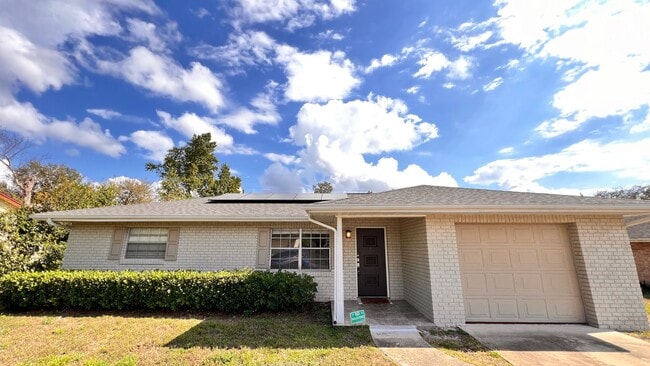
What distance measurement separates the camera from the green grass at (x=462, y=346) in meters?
3.83

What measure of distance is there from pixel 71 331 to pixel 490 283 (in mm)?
8429

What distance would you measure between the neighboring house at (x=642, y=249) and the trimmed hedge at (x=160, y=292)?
45.5ft

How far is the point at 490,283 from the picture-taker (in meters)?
5.79

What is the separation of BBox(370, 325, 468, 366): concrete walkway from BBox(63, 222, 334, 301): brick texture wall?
113 inches

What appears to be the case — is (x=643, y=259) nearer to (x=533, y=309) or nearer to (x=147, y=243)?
(x=533, y=309)

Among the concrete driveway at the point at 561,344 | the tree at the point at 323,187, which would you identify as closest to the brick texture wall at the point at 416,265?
the concrete driveway at the point at 561,344

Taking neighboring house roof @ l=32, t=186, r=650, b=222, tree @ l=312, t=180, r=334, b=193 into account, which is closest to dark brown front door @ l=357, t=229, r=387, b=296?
neighboring house roof @ l=32, t=186, r=650, b=222

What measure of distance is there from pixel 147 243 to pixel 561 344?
10175mm

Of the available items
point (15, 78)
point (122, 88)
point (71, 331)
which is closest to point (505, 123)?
point (71, 331)

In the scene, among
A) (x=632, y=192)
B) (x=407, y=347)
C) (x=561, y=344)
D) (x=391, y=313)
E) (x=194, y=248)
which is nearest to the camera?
(x=407, y=347)

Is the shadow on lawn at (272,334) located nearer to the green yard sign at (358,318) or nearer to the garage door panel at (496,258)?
the green yard sign at (358,318)

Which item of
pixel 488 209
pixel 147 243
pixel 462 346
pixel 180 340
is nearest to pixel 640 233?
pixel 488 209

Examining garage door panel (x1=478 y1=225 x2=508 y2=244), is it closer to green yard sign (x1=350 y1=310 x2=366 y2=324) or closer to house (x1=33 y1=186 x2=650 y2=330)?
house (x1=33 y1=186 x2=650 y2=330)

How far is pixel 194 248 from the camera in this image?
26.0 feet
